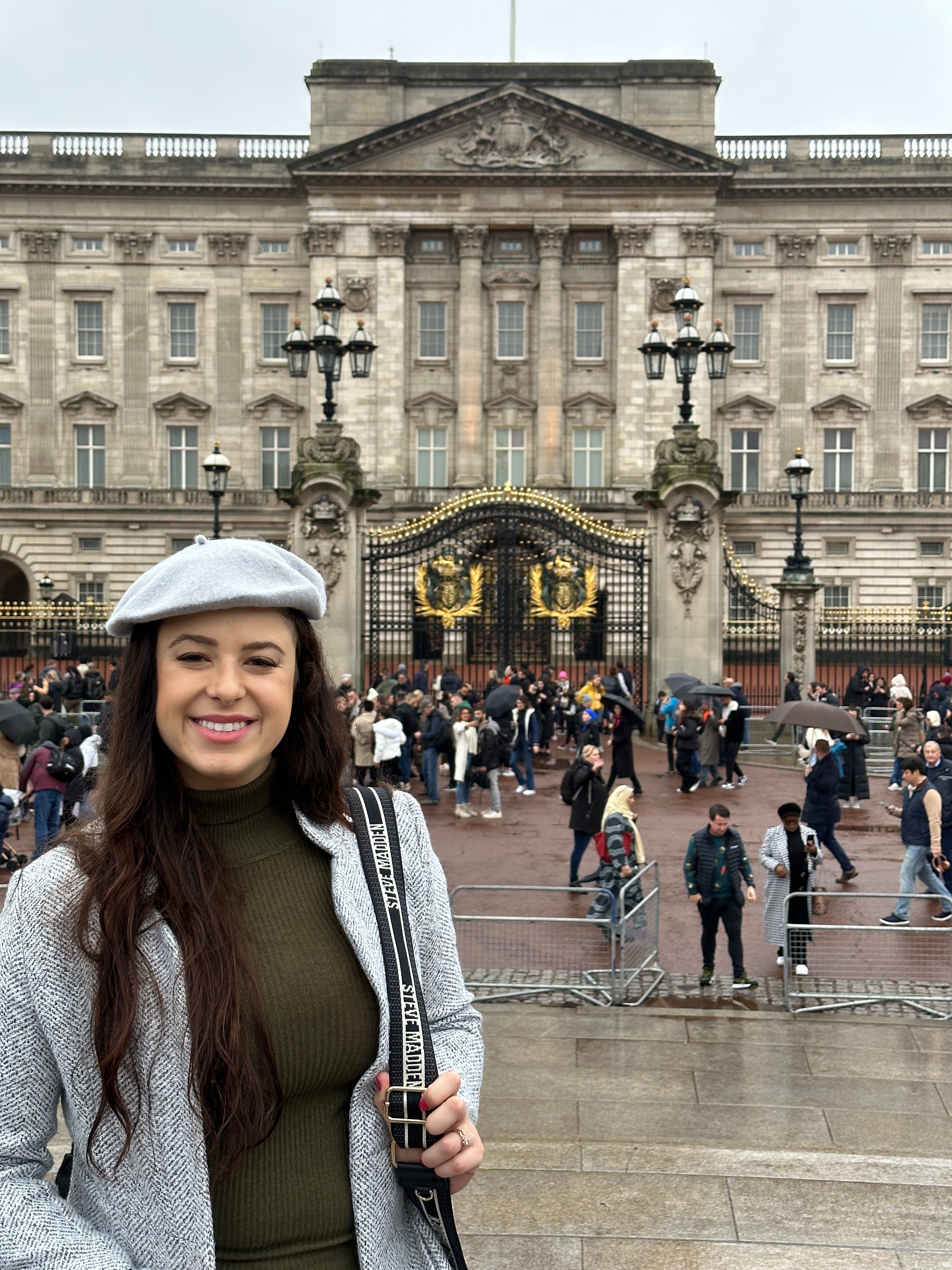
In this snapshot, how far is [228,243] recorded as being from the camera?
2119 inches

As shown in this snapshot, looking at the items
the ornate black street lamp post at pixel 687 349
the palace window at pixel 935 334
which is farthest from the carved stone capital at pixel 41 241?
the ornate black street lamp post at pixel 687 349

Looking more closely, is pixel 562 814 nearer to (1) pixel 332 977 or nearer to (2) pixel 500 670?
(2) pixel 500 670

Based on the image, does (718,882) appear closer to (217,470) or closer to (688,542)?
(688,542)

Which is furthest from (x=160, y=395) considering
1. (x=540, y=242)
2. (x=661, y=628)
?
(x=661, y=628)

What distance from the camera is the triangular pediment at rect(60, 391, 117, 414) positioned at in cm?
5416

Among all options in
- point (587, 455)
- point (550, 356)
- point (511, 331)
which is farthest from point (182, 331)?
point (587, 455)

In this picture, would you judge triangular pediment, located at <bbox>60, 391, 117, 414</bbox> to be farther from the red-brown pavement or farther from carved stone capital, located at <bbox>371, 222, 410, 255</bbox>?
the red-brown pavement

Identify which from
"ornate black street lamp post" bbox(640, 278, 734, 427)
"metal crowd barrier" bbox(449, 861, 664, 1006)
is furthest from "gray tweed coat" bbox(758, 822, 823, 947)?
"ornate black street lamp post" bbox(640, 278, 734, 427)

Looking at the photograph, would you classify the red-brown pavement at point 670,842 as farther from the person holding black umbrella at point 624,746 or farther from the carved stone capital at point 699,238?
the carved stone capital at point 699,238

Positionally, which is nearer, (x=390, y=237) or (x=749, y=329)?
(x=390, y=237)

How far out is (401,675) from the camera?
26.0 m

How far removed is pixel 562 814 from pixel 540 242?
37.6 metres

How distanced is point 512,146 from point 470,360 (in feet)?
26.6

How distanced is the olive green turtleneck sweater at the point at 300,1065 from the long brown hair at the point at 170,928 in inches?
1.6
